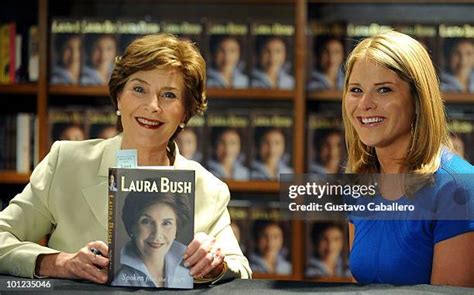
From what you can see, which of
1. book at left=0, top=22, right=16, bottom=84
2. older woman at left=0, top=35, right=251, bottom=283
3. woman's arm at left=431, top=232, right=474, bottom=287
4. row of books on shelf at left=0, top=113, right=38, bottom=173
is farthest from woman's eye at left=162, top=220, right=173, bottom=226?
book at left=0, top=22, right=16, bottom=84

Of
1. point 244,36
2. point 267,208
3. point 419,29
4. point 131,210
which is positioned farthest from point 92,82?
point 131,210

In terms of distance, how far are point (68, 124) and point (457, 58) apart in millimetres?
1420

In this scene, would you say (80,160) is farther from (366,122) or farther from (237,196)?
(237,196)

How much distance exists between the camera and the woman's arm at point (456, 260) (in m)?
1.67

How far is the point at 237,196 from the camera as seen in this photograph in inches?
137

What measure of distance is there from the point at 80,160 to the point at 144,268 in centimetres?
37

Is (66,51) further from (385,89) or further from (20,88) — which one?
(385,89)

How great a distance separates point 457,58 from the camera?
327 cm

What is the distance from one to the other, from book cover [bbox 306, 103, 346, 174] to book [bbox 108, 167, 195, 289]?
171 cm

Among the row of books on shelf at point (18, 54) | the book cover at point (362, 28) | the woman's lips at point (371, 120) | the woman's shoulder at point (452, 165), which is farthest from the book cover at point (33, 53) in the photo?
the woman's shoulder at point (452, 165)

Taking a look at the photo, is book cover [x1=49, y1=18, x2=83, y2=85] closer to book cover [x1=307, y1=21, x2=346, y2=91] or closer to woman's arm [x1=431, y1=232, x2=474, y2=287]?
book cover [x1=307, y1=21, x2=346, y2=91]

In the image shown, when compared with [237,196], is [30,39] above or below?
above

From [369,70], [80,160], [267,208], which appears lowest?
[267,208]

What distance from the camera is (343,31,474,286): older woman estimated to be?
1.68 meters
